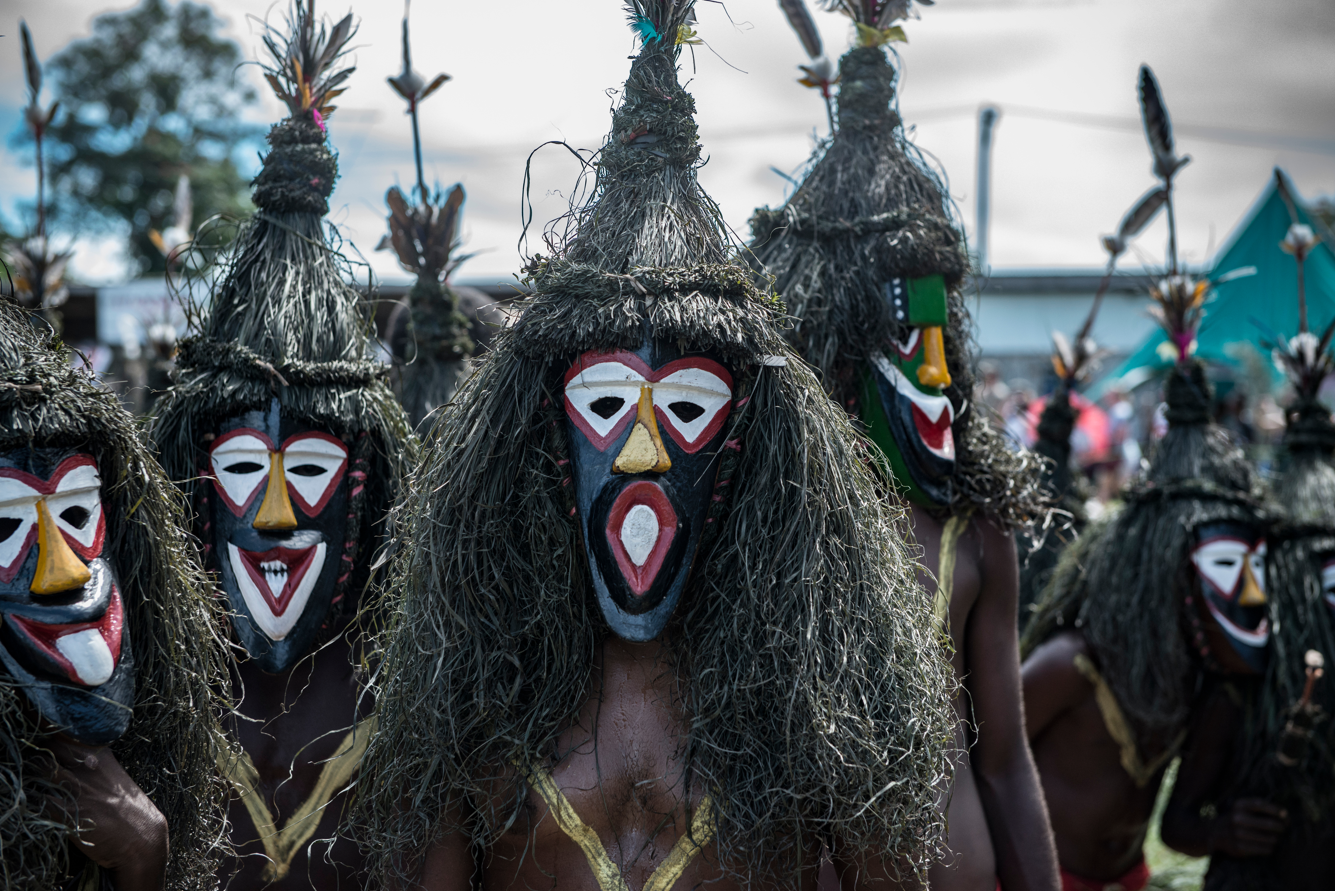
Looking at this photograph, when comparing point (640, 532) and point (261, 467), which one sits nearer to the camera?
point (640, 532)

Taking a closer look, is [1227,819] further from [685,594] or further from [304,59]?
[304,59]

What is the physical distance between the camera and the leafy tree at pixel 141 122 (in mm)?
20375

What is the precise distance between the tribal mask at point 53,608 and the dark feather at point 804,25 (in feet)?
7.18

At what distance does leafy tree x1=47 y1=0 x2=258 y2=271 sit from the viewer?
20.4m

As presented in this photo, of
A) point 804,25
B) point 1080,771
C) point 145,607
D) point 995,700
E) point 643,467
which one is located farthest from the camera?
point 1080,771

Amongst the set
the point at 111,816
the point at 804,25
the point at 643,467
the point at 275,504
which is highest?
the point at 804,25

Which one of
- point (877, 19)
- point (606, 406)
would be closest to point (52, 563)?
point (606, 406)

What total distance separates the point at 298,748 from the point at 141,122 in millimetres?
22847

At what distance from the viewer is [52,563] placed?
186 cm

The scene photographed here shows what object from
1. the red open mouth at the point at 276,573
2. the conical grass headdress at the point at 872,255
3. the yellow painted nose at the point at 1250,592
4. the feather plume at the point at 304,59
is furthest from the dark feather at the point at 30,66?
the yellow painted nose at the point at 1250,592

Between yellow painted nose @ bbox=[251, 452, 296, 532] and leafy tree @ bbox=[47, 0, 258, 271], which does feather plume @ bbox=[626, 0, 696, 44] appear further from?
leafy tree @ bbox=[47, 0, 258, 271]

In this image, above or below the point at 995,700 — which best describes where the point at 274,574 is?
above

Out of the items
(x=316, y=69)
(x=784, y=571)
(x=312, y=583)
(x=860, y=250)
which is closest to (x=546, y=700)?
(x=784, y=571)

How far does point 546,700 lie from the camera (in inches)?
73.9
